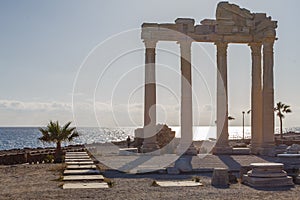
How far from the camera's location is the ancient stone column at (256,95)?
34688 millimetres

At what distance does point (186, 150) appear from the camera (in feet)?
107

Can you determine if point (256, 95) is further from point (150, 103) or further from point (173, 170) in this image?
point (173, 170)

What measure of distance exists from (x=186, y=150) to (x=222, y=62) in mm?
6717

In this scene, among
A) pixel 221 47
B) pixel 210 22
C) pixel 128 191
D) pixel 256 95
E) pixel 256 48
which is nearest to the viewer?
pixel 128 191

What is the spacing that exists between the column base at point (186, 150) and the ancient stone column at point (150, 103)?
155 centimetres

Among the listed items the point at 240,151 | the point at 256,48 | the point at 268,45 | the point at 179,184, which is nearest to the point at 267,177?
the point at 179,184

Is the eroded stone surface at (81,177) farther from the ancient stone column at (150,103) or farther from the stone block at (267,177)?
the ancient stone column at (150,103)

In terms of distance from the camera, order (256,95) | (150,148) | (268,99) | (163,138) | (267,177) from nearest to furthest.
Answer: (267,177) < (150,148) < (268,99) < (256,95) < (163,138)

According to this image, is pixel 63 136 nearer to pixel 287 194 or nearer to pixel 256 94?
pixel 256 94

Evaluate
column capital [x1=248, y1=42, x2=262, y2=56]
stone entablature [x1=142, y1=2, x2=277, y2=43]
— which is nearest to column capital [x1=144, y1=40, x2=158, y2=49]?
stone entablature [x1=142, y1=2, x2=277, y2=43]

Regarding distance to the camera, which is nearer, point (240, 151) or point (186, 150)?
point (186, 150)

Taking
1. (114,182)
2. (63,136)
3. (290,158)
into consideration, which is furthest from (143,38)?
(114,182)

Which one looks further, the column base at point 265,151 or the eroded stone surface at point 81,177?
the column base at point 265,151

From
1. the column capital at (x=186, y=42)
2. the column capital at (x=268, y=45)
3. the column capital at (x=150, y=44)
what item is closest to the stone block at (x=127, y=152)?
the column capital at (x=150, y=44)
